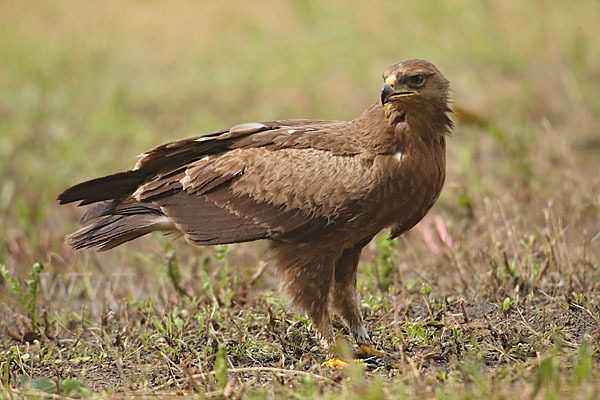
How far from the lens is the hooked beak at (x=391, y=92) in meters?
3.91

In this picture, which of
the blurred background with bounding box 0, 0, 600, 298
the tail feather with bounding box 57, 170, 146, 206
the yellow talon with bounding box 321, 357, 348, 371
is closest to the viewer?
the yellow talon with bounding box 321, 357, 348, 371

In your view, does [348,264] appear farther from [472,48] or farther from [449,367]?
[472,48]

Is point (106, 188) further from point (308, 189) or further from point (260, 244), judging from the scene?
point (308, 189)

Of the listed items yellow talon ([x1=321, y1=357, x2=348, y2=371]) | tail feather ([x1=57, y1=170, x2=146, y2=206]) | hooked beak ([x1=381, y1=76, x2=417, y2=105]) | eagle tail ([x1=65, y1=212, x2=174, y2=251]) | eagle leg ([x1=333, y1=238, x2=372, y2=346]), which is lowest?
yellow talon ([x1=321, y1=357, x2=348, y2=371])

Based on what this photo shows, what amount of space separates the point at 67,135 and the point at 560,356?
20.4 ft

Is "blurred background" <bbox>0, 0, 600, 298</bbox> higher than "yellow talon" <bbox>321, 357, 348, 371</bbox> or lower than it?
higher

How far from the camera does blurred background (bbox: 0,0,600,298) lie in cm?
621

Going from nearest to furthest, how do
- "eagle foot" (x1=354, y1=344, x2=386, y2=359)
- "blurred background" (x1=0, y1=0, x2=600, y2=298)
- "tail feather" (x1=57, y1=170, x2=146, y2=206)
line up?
"eagle foot" (x1=354, y1=344, x2=386, y2=359) < "tail feather" (x1=57, y1=170, x2=146, y2=206) < "blurred background" (x1=0, y1=0, x2=600, y2=298)

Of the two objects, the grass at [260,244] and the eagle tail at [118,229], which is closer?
the grass at [260,244]

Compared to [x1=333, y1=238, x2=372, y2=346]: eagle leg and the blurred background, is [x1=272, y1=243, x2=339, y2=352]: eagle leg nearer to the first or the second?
[x1=333, y1=238, x2=372, y2=346]: eagle leg

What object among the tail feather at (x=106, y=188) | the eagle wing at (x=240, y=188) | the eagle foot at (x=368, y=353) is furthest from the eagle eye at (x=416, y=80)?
the tail feather at (x=106, y=188)

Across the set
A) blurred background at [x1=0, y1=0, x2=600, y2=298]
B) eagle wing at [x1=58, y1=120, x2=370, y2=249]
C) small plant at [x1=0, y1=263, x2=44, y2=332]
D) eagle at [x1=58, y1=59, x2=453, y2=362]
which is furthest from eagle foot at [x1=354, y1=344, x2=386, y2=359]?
small plant at [x1=0, y1=263, x2=44, y2=332]

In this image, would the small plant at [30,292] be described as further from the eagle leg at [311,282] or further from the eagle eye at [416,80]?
the eagle eye at [416,80]

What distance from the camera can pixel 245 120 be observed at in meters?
8.80
